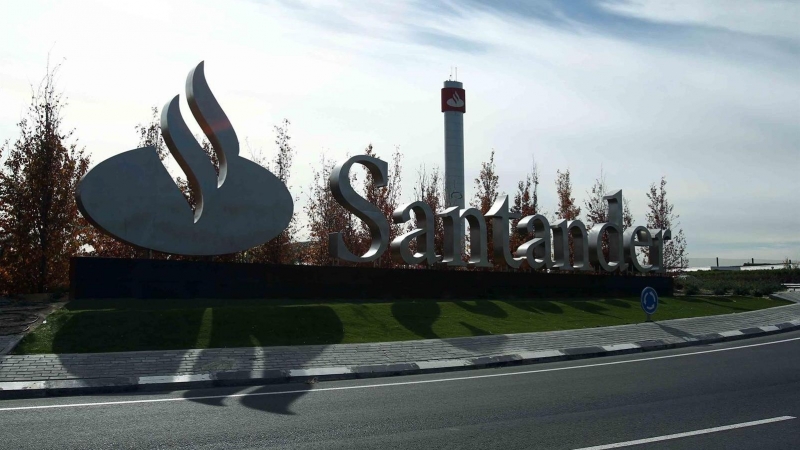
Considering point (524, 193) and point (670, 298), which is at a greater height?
point (524, 193)

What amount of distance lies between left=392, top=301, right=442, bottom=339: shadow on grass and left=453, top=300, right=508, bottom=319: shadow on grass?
0.99 metres

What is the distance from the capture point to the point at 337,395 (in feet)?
36.3

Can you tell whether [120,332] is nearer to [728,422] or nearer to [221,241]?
A: [221,241]

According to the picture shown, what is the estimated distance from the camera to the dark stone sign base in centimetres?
1919

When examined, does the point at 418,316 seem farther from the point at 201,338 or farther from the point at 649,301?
the point at 201,338

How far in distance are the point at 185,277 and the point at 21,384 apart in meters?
9.42

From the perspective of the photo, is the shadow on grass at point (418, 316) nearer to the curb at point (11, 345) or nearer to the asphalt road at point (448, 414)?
the asphalt road at point (448, 414)

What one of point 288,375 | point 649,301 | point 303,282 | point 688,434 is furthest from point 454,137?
point 688,434

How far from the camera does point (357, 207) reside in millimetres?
23609

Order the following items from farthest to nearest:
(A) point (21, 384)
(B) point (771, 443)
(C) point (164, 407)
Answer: (A) point (21, 384), (C) point (164, 407), (B) point (771, 443)

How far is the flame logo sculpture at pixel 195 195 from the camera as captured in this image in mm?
19156

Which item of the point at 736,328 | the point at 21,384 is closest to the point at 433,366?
the point at 21,384

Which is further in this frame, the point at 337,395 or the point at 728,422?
the point at 337,395

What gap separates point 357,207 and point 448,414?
1450 centimetres
